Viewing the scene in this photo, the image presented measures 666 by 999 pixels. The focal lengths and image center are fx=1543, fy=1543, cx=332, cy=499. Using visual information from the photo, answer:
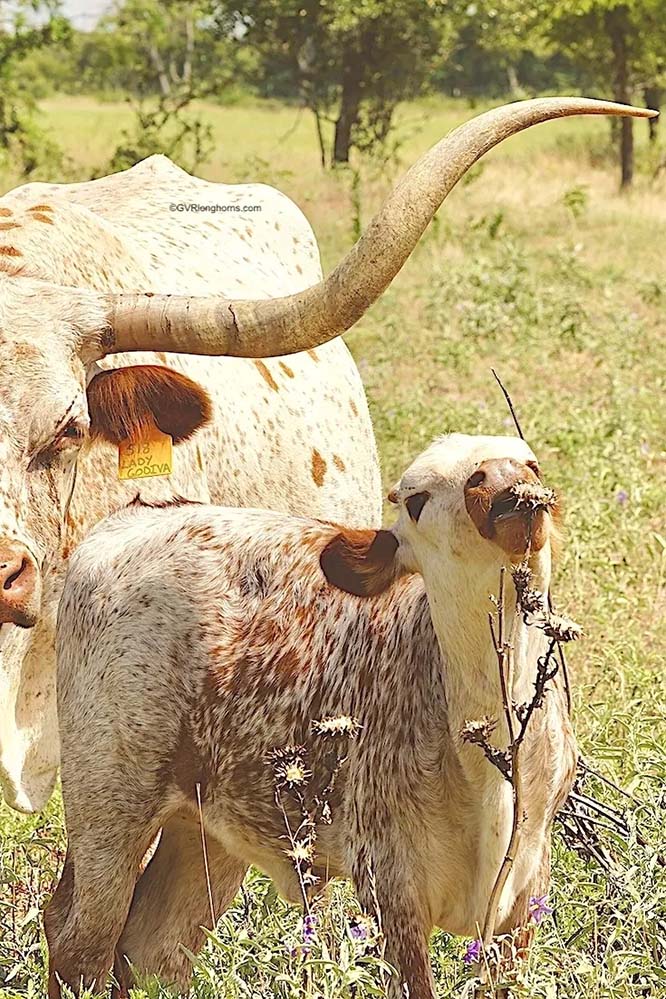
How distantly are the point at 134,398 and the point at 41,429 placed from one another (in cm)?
38

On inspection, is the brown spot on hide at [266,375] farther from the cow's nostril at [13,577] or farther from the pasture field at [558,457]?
the cow's nostril at [13,577]

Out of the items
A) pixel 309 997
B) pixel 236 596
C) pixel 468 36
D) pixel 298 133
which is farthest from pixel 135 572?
pixel 298 133

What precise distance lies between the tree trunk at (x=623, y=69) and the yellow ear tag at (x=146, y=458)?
67.3ft

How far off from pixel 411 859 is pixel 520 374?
27.9ft

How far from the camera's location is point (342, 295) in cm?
403

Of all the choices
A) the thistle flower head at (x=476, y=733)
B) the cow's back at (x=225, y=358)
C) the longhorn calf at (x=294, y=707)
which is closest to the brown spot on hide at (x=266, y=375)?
the cow's back at (x=225, y=358)

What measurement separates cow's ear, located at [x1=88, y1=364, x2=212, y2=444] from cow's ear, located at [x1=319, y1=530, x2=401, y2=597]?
1346mm

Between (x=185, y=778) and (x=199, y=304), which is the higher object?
(x=199, y=304)

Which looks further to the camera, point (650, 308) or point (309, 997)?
point (650, 308)

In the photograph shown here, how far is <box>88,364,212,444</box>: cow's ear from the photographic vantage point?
14.3 ft

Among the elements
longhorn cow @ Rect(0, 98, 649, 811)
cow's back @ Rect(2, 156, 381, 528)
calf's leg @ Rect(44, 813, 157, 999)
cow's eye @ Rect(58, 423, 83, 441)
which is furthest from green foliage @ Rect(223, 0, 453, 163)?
calf's leg @ Rect(44, 813, 157, 999)

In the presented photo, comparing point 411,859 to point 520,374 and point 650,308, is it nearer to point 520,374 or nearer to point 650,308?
point 520,374

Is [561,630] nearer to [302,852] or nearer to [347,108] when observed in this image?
[302,852]

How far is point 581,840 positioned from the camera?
395cm
